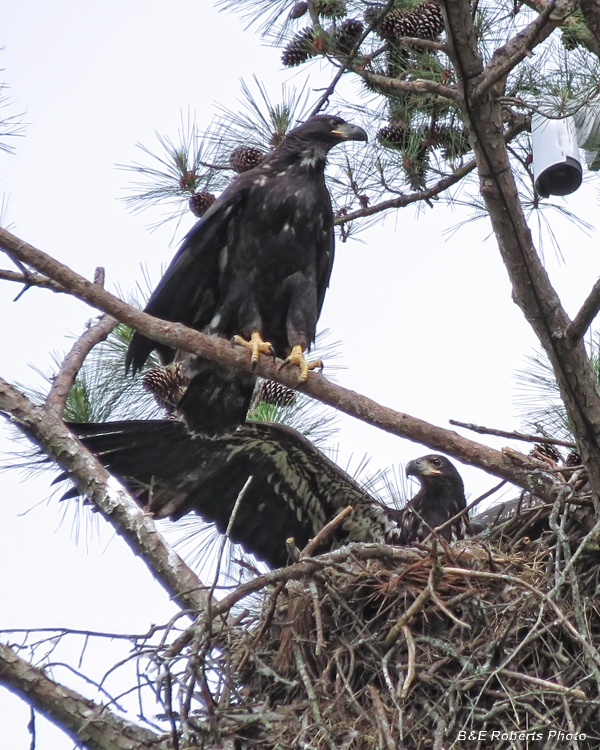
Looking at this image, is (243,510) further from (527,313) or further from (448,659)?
(527,313)

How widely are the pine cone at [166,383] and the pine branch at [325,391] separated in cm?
139

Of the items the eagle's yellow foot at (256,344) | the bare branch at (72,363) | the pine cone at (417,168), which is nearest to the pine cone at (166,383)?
the bare branch at (72,363)

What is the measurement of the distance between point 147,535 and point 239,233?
196 centimetres

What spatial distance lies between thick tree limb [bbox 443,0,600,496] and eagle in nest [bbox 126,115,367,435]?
1861 mm

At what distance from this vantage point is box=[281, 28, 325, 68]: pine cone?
5.74m

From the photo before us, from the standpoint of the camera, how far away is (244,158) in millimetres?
6477

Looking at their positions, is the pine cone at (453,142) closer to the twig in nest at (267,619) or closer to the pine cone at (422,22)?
the pine cone at (422,22)

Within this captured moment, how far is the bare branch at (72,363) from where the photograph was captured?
193 inches

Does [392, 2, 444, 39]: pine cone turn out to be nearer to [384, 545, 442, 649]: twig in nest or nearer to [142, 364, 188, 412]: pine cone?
[142, 364, 188, 412]: pine cone

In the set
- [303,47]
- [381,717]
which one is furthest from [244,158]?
[381,717]

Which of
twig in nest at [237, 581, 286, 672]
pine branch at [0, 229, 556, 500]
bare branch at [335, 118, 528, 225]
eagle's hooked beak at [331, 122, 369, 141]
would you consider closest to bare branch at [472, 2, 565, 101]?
pine branch at [0, 229, 556, 500]

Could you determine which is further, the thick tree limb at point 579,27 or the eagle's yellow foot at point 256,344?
the eagle's yellow foot at point 256,344

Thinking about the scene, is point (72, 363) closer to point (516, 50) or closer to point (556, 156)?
point (556, 156)

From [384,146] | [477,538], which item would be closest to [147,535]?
[477,538]
